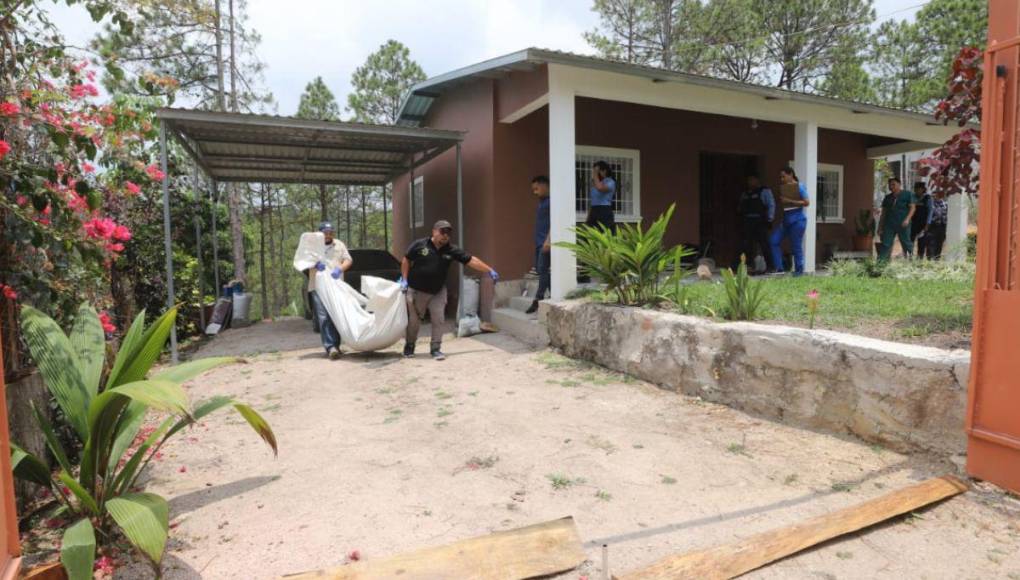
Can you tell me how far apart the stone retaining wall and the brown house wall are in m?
3.37

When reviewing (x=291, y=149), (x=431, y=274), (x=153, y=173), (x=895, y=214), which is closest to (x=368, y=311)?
(x=431, y=274)

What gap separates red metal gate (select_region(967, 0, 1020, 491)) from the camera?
9.91 ft

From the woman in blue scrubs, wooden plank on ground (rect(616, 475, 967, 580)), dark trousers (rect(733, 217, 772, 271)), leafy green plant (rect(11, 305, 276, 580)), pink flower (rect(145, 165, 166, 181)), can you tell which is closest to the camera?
wooden plank on ground (rect(616, 475, 967, 580))

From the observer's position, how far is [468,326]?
27.5 feet

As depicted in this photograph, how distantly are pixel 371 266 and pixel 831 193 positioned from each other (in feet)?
32.8

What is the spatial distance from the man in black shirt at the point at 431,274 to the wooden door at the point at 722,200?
6033mm

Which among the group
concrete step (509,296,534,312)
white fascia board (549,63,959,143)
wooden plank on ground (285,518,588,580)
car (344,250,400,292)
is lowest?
wooden plank on ground (285,518,588,580)

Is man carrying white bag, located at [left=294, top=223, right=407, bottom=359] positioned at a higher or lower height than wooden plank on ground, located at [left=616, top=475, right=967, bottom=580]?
higher

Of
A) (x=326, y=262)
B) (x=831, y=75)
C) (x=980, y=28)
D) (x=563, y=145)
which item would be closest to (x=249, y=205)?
(x=326, y=262)

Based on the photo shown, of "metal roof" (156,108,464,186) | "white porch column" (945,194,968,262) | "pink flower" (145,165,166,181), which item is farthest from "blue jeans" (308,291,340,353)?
"white porch column" (945,194,968,262)

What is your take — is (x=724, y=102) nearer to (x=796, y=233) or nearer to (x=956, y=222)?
(x=796, y=233)

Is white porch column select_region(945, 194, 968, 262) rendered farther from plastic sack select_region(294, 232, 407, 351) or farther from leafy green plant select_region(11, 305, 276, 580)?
leafy green plant select_region(11, 305, 276, 580)

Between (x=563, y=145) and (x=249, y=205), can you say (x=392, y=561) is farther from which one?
(x=249, y=205)

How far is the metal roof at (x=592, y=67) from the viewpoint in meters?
6.88
